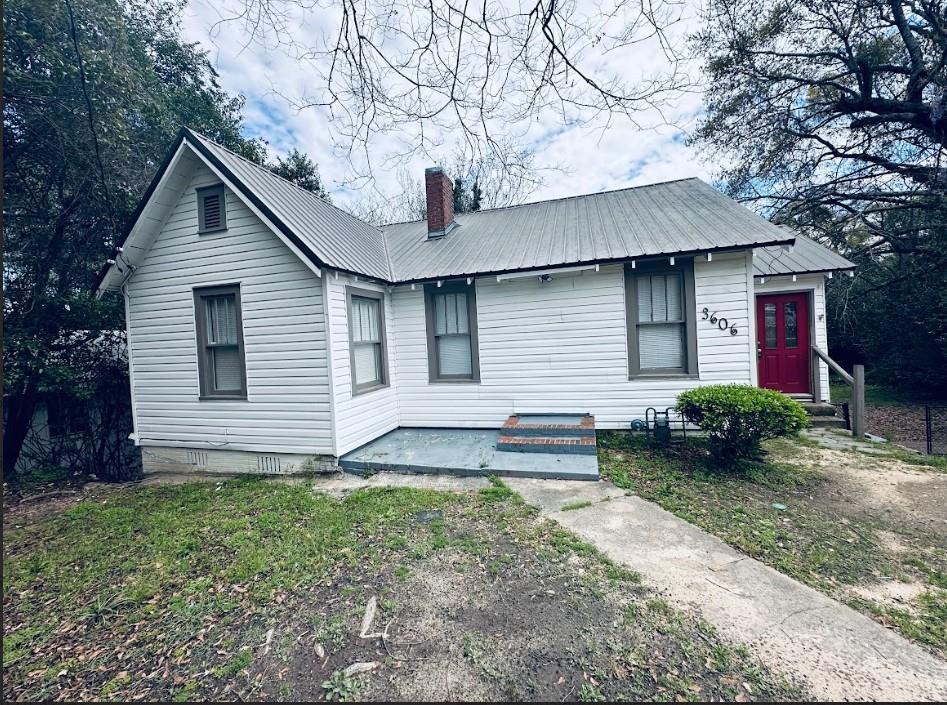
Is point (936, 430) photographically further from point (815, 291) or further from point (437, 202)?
point (437, 202)

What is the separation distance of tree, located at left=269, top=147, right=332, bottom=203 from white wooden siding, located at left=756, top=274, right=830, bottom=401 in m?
15.4

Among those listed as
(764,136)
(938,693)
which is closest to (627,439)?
(938,693)

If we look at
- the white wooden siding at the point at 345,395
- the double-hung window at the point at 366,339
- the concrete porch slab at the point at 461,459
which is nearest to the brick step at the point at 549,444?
the concrete porch slab at the point at 461,459

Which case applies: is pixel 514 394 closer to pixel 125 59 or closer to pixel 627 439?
pixel 627 439

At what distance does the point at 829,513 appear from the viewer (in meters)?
4.57

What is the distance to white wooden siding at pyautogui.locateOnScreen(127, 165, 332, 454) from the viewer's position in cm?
664

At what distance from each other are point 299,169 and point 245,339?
12409 millimetres

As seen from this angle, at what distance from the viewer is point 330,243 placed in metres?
7.25

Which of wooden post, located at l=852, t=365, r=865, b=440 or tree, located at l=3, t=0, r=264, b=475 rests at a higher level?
tree, located at l=3, t=0, r=264, b=475

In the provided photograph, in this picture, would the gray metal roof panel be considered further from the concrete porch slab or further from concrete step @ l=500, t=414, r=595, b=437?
the concrete porch slab

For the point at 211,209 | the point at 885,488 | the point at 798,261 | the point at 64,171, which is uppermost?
the point at 64,171

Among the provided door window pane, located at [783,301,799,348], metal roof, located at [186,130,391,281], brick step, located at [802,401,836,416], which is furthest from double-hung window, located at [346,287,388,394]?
door window pane, located at [783,301,799,348]

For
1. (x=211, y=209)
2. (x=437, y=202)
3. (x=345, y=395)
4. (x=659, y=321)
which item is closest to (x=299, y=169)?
(x=437, y=202)

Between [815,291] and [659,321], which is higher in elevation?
[815,291]
